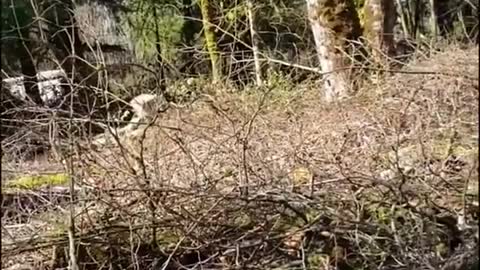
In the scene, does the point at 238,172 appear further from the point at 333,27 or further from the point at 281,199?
the point at 333,27

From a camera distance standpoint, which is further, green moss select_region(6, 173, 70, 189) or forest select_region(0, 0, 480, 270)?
green moss select_region(6, 173, 70, 189)

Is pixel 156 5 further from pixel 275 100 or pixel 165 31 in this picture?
pixel 275 100

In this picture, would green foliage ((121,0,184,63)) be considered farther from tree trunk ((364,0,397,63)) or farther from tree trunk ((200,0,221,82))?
tree trunk ((364,0,397,63))

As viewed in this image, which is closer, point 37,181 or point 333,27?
point 37,181

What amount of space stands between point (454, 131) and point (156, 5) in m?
7.43

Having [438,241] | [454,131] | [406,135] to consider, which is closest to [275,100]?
[406,135]

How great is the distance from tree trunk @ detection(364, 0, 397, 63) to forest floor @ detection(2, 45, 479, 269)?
2.26m

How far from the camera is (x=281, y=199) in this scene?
4.02 meters

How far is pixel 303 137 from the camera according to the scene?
237 inches

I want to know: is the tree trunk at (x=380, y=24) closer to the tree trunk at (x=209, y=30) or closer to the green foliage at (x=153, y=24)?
the tree trunk at (x=209, y=30)

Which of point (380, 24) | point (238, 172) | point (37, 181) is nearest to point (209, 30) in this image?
point (380, 24)

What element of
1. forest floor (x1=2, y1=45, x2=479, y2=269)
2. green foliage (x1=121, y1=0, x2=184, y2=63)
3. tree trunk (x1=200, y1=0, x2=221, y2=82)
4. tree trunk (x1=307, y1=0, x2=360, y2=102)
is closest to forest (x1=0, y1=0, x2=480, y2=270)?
forest floor (x1=2, y1=45, x2=479, y2=269)

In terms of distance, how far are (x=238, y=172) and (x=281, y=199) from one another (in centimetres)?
91

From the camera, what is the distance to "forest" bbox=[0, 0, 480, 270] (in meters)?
3.82
